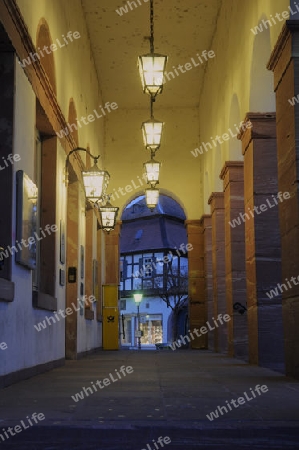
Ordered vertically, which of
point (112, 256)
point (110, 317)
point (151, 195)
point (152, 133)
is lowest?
point (110, 317)

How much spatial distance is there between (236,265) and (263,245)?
322 centimetres

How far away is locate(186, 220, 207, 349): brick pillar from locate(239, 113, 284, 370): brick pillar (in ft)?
38.7

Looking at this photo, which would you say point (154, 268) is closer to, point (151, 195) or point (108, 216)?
point (151, 195)

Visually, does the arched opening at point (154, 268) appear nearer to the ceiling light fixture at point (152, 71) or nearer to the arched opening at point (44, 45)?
the arched opening at point (44, 45)

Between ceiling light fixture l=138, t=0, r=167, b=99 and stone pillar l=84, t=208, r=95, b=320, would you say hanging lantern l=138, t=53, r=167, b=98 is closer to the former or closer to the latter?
ceiling light fixture l=138, t=0, r=167, b=99

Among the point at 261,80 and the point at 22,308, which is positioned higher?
the point at 261,80

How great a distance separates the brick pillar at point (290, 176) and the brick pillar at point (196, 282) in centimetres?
1487

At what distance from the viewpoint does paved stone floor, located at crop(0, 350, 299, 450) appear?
3.88m

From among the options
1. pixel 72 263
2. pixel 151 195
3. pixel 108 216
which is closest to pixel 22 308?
pixel 72 263

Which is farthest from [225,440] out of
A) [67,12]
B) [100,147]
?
[100,147]

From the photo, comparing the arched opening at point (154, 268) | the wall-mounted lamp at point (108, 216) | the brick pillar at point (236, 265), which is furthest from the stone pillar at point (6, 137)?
the arched opening at point (154, 268)

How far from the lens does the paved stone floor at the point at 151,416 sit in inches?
153

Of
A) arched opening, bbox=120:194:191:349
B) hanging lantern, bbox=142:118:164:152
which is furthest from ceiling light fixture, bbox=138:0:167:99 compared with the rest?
arched opening, bbox=120:194:191:349

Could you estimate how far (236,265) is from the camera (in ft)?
45.9
